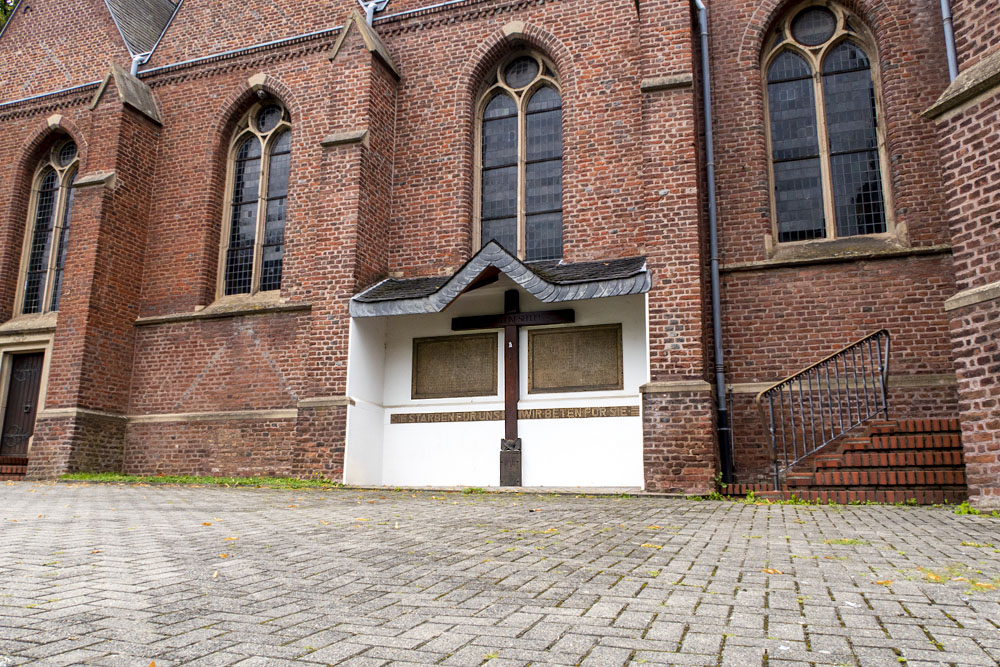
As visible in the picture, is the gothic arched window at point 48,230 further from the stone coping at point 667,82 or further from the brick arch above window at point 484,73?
the stone coping at point 667,82

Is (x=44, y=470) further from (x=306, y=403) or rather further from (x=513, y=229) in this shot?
(x=513, y=229)

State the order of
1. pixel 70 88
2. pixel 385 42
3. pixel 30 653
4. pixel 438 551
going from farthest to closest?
pixel 70 88 → pixel 385 42 → pixel 438 551 → pixel 30 653

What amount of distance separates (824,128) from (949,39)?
205 cm

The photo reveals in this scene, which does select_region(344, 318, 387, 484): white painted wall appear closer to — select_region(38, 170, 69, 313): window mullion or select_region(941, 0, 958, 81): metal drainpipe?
select_region(38, 170, 69, 313): window mullion

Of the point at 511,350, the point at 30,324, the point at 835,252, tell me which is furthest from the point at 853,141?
the point at 30,324

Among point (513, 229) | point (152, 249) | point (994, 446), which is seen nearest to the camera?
point (994, 446)

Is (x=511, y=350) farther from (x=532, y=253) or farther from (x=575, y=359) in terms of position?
(x=532, y=253)

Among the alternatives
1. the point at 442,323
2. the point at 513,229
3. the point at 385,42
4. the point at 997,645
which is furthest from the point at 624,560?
the point at 385,42

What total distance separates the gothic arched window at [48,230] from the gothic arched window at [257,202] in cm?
424

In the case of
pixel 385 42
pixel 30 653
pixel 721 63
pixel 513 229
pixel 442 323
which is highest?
pixel 385 42

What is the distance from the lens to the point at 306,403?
40.1ft

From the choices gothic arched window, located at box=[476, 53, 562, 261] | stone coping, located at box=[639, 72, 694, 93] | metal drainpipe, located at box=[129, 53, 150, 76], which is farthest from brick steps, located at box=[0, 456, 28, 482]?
stone coping, located at box=[639, 72, 694, 93]

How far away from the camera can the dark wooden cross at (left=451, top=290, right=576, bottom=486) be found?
11.7m

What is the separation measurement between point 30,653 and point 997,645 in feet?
11.7
